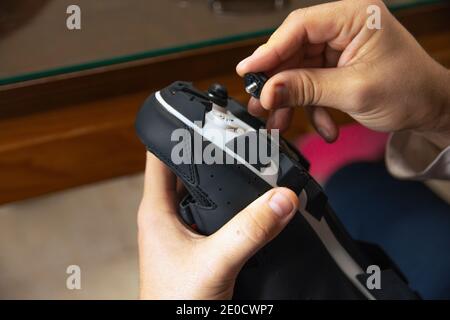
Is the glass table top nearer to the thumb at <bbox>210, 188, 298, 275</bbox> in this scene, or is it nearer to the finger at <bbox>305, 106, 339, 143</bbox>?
the finger at <bbox>305, 106, 339, 143</bbox>

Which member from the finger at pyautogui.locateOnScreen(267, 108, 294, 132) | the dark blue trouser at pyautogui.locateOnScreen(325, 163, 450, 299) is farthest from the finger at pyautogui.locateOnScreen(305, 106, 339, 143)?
the dark blue trouser at pyautogui.locateOnScreen(325, 163, 450, 299)

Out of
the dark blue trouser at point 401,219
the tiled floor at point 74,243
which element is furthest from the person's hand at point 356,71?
the tiled floor at point 74,243

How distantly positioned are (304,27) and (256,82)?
0.22 ft

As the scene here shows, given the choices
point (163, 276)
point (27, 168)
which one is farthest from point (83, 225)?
point (163, 276)

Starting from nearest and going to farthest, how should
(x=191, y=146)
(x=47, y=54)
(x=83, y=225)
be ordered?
(x=191, y=146) → (x=47, y=54) → (x=83, y=225)

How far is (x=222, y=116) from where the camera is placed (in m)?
0.42

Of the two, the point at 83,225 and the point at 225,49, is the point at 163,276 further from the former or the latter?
the point at 83,225

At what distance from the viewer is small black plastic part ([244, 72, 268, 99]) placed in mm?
455

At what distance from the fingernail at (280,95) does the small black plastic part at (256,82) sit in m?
0.02

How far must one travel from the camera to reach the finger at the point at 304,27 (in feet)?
1.55

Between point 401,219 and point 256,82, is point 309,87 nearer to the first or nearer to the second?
point 256,82

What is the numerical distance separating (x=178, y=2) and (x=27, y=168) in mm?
217

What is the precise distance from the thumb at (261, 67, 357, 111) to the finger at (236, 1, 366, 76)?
0.10ft

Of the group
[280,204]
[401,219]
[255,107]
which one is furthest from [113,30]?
[401,219]
